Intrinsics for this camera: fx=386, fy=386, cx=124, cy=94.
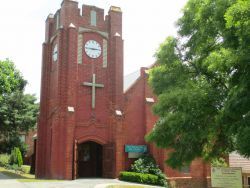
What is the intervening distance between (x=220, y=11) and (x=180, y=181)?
20.7m

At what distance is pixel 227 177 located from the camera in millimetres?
14758

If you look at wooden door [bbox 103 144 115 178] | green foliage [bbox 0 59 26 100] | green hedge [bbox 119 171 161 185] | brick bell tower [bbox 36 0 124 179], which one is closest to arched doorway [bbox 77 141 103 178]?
brick bell tower [bbox 36 0 124 179]

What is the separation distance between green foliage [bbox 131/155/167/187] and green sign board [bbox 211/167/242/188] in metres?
13.8

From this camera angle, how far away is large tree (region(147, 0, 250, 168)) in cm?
1046

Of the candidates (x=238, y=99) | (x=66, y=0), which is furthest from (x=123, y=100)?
(x=238, y=99)

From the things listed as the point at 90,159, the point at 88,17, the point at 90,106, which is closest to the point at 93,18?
the point at 88,17

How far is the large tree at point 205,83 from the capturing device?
412 inches

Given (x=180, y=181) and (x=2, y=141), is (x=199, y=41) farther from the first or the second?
(x=2, y=141)

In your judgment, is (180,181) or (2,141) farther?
(2,141)

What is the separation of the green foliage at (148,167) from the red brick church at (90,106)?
30.2 inches

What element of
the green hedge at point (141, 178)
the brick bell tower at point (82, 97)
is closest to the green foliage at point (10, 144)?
the brick bell tower at point (82, 97)

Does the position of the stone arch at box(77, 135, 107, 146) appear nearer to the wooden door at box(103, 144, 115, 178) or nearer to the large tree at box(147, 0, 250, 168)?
the wooden door at box(103, 144, 115, 178)

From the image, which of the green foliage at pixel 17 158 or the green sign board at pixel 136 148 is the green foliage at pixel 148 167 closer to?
the green sign board at pixel 136 148

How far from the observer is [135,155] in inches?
1236
